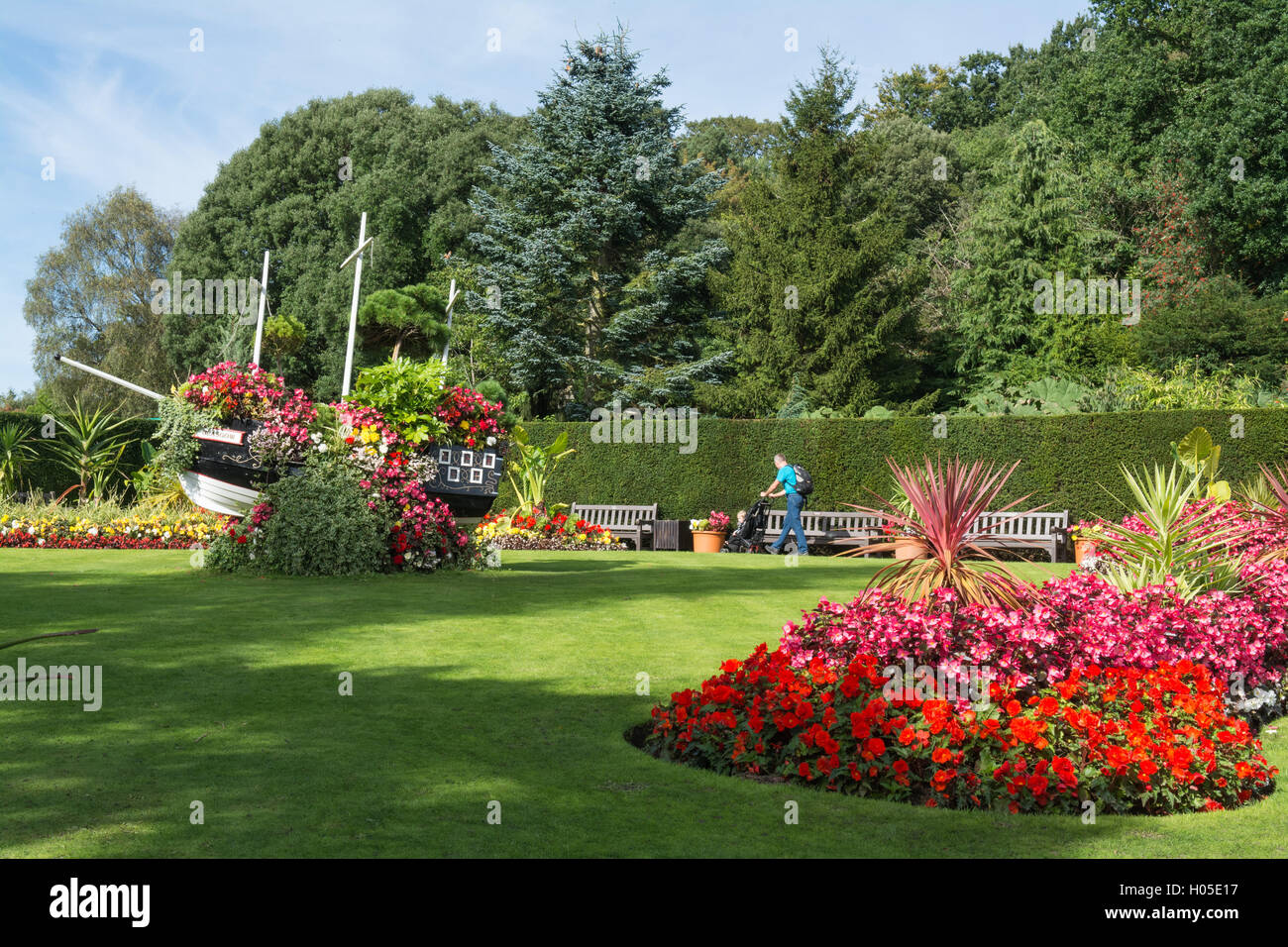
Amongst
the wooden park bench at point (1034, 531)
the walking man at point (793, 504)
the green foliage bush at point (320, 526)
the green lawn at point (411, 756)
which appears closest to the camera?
the green lawn at point (411, 756)

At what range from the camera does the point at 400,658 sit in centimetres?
716

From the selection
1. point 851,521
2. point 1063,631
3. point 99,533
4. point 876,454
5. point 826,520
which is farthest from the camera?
point 876,454

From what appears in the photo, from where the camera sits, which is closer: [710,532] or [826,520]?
[826,520]

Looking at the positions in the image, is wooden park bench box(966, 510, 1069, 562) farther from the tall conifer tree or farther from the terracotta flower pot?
the tall conifer tree

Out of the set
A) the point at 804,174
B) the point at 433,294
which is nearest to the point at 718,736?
the point at 433,294

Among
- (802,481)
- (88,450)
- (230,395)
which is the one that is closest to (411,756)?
(230,395)

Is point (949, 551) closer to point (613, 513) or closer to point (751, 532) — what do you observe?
point (751, 532)

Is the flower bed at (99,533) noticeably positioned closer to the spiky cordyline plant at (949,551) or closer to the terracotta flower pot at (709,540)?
the terracotta flower pot at (709,540)

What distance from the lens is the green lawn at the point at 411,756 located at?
389cm

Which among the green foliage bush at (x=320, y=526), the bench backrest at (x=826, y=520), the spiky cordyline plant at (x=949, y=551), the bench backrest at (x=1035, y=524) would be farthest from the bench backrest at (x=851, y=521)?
the spiky cordyline plant at (x=949, y=551)

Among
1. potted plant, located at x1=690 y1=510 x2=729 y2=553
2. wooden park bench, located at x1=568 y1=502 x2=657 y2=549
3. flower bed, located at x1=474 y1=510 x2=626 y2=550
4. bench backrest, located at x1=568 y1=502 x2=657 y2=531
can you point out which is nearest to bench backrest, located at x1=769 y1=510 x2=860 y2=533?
potted plant, located at x1=690 y1=510 x2=729 y2=553

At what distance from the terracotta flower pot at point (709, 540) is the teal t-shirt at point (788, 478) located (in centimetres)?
270

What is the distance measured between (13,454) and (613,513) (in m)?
11.8

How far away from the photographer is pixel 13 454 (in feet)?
68.2
